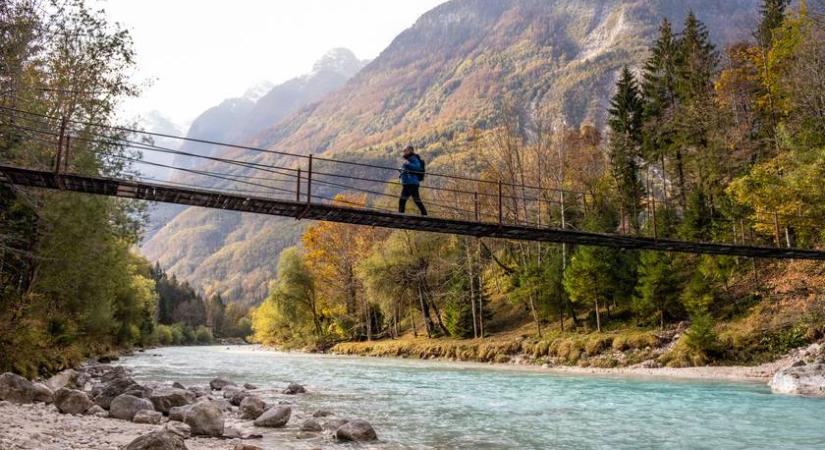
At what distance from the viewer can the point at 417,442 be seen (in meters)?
10.9

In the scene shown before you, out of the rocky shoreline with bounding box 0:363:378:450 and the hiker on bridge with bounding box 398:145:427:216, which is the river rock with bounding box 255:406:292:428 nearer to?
the rocky shoreline with bounding box 0:363:378:450

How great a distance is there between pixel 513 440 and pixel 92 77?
20.4 meters

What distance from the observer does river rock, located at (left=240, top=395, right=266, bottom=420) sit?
532 inches

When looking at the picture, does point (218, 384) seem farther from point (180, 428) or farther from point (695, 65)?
point (695, 65)

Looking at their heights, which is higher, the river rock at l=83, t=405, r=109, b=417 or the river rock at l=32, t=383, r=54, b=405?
the river rock at l=32, t=383, r=54, b=405

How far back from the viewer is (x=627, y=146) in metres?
41.8

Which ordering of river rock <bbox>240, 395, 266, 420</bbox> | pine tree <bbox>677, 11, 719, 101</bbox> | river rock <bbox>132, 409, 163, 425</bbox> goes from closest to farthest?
river rock <bbox>132, 409, 163, 425</bbox>
river rock <bbox>240, 395, 266, 420</bbox>
pine tree <bbox>677, 11, 719, 101</bbox>

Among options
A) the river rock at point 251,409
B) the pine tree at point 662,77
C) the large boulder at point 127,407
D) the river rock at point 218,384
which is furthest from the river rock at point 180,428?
the pine tree at point 662,77

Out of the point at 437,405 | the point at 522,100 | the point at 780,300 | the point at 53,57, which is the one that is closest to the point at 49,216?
the point at 53,57

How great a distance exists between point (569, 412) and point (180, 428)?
29.0ft

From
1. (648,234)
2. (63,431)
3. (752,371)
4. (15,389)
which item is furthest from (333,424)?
(648,234)

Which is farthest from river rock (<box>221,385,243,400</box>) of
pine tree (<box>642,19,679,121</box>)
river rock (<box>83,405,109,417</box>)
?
pine tree (<box>642,19,679,121</box>)

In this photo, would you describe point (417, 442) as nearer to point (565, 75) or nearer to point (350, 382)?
point (350, 382)

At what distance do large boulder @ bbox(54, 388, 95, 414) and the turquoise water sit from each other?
516cm
